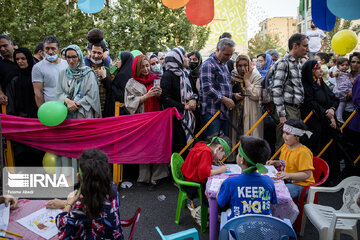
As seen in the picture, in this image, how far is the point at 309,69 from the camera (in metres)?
4.93

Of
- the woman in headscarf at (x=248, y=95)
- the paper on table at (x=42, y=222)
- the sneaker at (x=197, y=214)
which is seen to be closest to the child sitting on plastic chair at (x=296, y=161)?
the sneaker at (x=197, y=214)

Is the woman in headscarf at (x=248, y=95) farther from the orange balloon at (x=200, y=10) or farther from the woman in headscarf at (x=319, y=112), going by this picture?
the orange balloon at (x=200, y=10)

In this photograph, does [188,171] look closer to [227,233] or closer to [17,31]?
[227,233]

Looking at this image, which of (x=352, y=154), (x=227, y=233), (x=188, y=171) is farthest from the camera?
Result: (x=352, y=154)

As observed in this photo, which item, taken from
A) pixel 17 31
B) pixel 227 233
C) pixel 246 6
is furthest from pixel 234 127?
pixel 246 6

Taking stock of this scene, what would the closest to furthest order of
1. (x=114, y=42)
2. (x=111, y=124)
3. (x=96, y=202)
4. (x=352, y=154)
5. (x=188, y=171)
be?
(x=96, y=202) < (x=188, y=171) < (x=111, y=124) < (x=352, y=154) < (x=114, y=42)

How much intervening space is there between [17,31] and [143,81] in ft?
36.9

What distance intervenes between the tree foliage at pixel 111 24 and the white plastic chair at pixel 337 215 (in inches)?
513

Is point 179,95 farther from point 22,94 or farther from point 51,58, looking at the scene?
point 22,94

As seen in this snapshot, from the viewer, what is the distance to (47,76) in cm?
518

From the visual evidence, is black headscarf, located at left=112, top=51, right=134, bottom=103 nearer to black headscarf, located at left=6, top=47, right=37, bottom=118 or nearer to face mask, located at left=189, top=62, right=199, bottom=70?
face mask, located at left=189, top=62, right=199, bottom=70

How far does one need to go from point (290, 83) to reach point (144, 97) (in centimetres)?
233

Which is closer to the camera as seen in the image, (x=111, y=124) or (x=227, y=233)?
→ (x=227, y=233)

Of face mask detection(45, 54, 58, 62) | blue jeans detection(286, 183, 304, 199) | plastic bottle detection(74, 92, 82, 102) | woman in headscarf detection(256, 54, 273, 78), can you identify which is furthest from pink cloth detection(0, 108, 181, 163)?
woman in headscarf detection(256, 54, 273, 78)
